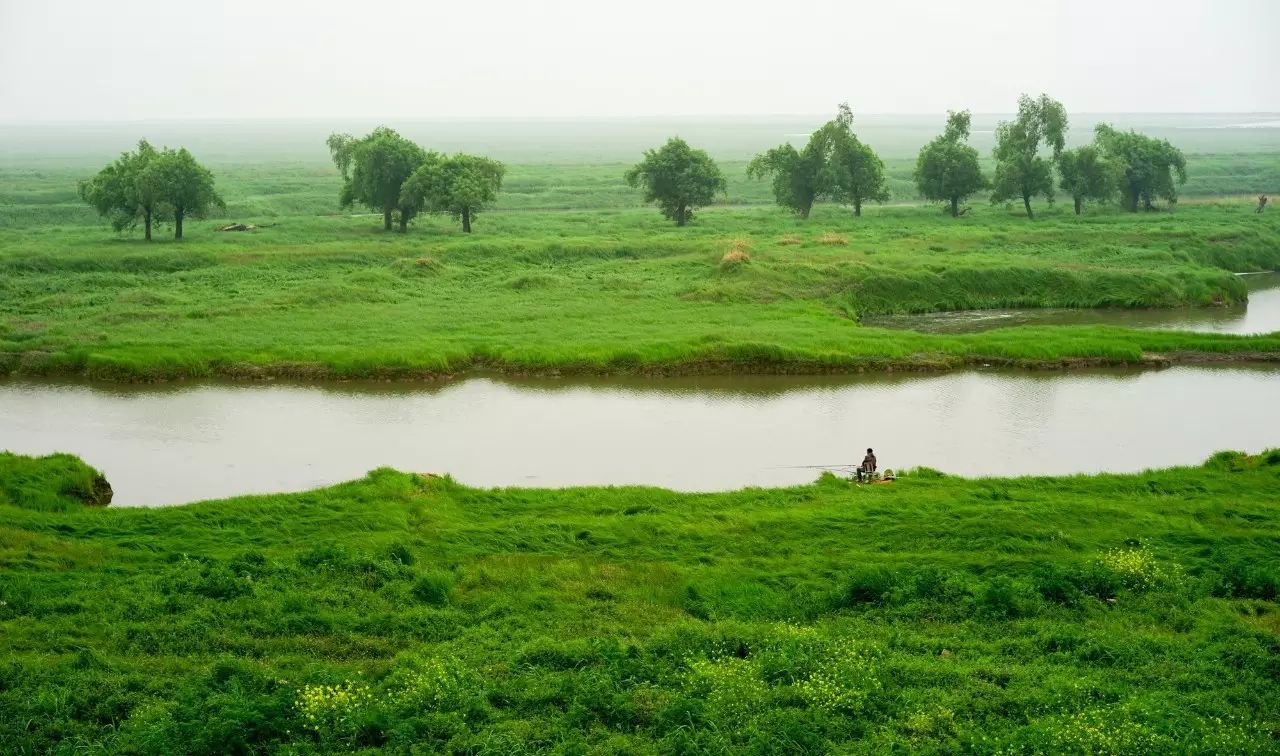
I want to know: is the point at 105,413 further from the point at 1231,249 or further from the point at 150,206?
the point at 1231,249

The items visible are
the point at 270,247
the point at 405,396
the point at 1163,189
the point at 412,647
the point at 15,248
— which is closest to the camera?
the point at 412,647

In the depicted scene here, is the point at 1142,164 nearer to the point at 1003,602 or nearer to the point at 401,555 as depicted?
the point at 1003,602

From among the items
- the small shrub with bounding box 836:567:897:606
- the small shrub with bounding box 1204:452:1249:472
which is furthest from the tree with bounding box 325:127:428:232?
the small shrub with bounding box 836:567:897:606

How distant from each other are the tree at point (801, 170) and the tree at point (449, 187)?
17.4 m

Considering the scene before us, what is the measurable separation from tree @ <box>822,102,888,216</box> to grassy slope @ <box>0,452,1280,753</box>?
44659 millimetres

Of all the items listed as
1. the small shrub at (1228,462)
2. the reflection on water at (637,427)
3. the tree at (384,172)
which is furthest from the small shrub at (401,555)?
the tree at (384,172)

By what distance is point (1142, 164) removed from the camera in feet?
222

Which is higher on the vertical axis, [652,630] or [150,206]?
[150,206]

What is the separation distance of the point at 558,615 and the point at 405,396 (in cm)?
1625

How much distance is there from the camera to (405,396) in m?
32.7

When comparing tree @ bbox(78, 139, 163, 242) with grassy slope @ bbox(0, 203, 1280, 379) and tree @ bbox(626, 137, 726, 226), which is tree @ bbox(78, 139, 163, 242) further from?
tree @ bbox(626, 137, 726, 226)

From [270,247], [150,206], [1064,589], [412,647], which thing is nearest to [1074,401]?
[1064,589]

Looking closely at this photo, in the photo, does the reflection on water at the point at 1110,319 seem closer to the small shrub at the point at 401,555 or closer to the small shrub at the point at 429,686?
the small shrub at the point at 401,555

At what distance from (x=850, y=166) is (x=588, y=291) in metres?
29.1
